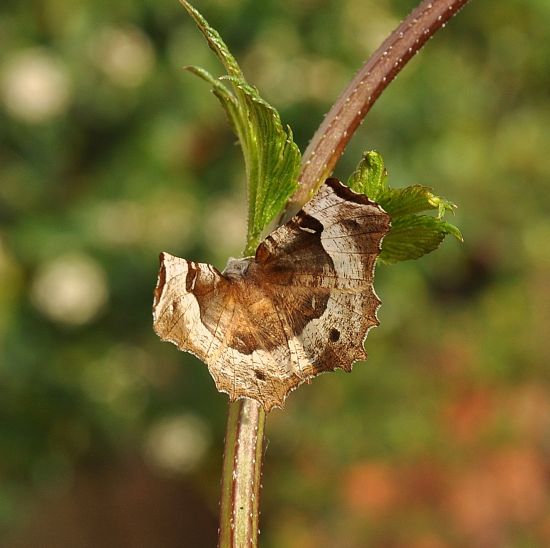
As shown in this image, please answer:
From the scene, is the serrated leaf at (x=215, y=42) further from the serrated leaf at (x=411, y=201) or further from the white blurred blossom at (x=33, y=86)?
the white blurred blossom at (x=33, y=86)

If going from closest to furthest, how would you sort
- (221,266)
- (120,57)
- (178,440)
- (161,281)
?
(161,281)
(221,266)
(120,57)
(178,440)

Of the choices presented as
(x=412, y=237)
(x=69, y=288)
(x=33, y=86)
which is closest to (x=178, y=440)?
(x=69, y=288)

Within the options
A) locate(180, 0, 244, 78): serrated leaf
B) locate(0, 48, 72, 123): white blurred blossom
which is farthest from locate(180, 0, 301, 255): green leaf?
locate(0, 48, 72, 123): white blurred blossom

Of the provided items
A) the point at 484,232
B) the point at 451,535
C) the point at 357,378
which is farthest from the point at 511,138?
the point at 451,535

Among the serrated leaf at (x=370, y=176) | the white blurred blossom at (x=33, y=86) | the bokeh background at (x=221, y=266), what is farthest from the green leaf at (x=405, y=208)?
the white blurred blossom at (x=33, y=86)

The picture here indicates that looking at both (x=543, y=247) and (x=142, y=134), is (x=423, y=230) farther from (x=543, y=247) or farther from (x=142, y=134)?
(x=543, y=247)

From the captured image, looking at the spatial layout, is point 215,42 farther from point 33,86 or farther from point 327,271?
point 33,86
